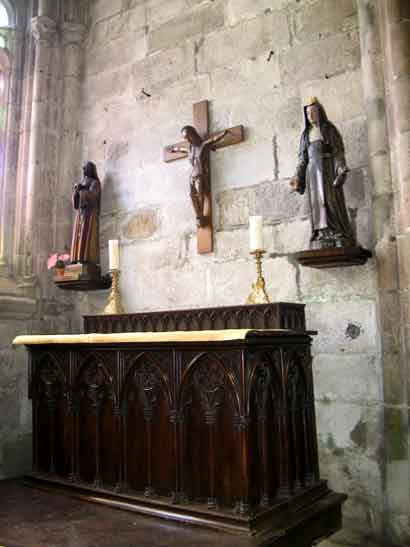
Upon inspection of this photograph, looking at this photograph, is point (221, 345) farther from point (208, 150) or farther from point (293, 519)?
point (208, 150)

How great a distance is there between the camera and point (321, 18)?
3.94 meters

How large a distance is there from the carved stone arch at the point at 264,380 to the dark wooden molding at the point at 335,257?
0.82 meters

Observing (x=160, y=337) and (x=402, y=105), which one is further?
(x=402, y=105)

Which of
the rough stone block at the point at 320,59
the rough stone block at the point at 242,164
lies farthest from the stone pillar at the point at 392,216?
the rough stone block at the point at 242,164

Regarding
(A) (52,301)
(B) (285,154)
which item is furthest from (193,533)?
(A) (52,301)

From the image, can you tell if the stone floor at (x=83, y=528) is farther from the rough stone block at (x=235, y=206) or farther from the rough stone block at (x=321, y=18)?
the rough stone block at (x=321, y=18)

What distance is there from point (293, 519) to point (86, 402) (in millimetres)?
1365

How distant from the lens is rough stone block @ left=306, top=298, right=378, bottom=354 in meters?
3.46

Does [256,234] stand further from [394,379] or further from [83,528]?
[83,528]

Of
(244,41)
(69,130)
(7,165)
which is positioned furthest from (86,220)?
(244,41)

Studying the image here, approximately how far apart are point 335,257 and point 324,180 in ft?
1.69

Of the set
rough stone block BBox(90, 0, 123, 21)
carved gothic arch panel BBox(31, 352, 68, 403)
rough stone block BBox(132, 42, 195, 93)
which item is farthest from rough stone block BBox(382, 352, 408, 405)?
rough stone block BBox(90, 0, 123, 21)

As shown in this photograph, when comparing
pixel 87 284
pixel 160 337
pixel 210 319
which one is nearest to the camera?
pixel 160 337

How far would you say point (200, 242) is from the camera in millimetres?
4281
